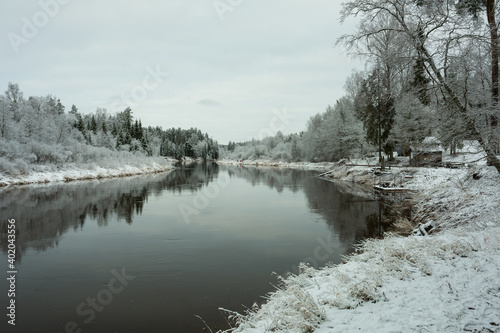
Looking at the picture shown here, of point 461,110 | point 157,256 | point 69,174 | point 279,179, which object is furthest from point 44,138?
point 461,110

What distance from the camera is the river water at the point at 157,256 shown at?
6.39m

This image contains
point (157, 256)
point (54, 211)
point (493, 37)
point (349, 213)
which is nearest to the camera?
point (493, 37)

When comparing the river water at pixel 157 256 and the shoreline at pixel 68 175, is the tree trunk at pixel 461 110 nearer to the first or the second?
the river water at pixel 157 256

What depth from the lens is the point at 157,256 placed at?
32.4 ft

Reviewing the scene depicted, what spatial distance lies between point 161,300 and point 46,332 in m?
2.25

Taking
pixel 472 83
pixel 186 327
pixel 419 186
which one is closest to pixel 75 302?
pixel 186 327

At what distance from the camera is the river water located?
639 centimetres

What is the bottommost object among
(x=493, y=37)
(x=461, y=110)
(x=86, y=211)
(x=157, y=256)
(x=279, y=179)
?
(x=157, y=256)

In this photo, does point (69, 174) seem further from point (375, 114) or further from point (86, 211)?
point (375, 114)

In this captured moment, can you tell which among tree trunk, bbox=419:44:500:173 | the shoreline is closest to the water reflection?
tree trunk, bbox=419:44:500:173

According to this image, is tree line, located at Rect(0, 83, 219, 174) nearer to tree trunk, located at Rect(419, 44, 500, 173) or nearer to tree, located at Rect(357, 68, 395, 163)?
tree trunk, located at Rect(419, 44, 500, 173)

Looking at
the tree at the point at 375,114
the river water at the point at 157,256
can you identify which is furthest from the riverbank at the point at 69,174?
the tree at the point at 375,114

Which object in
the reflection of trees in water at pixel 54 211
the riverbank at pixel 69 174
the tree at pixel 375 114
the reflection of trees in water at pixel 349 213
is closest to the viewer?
the reflection of trees in water at pixel 54 211

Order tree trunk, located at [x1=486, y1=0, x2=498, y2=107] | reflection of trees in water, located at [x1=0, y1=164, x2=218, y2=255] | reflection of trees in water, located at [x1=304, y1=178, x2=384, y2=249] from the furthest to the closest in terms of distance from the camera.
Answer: reflection of trees in water, located at [x1=304, y1=178, x2=384, y2=249], reflection of trees in water, located at [x1=0, y1=164, x2=218, y2=255], tree trunk, located at [x1=486, y1=0, x2=498, y2=107]
